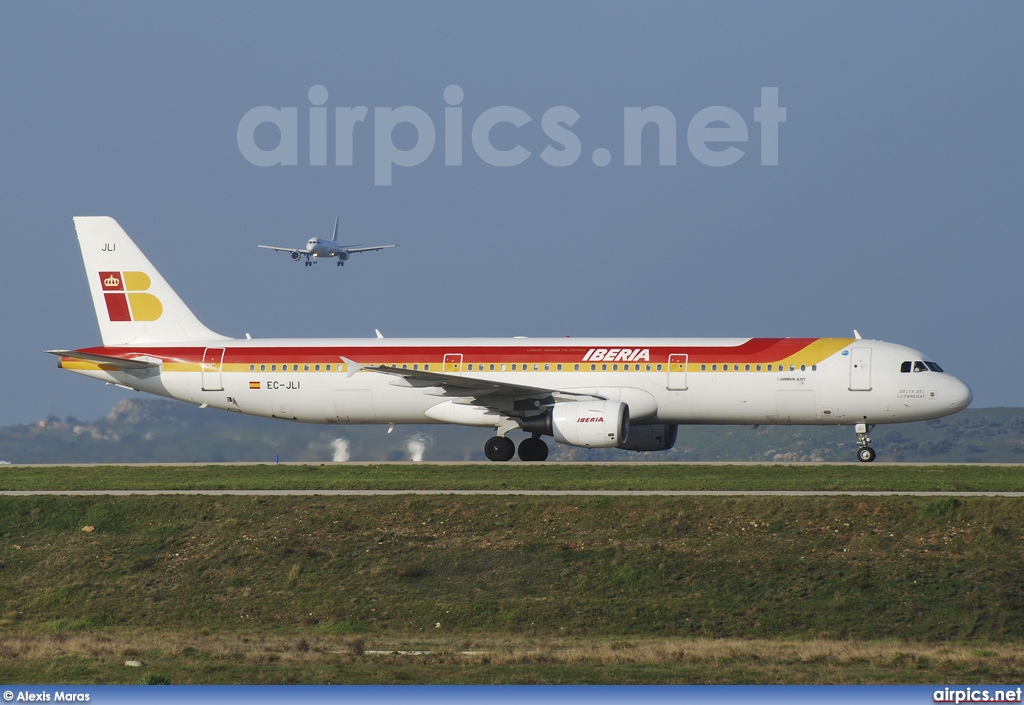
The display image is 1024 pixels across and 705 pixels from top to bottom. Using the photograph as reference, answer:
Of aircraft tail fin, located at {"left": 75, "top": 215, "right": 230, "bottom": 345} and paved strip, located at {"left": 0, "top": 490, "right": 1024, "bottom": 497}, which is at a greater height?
aircraft tail fin, located at {"left": 75, "top": 215, "right": 230, "bottom": 345}

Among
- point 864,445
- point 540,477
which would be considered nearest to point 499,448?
point 540,477

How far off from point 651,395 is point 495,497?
35.2ft

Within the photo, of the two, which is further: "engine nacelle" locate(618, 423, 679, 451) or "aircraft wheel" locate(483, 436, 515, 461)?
"engine nacelle" locate(618, 423, 679, 451)

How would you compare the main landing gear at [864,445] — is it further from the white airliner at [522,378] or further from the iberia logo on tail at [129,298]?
the iberia logo on tail at [129,298]

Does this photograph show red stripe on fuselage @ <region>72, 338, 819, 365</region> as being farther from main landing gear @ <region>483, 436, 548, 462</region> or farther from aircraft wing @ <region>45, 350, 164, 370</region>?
main landing gear @ <region>483, 436, 548, 462</region>

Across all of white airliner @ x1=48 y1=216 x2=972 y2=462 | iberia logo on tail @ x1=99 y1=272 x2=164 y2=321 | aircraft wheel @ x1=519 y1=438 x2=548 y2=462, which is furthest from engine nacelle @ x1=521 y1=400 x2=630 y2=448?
iberia logo on tail @ x1=99 y1=272 x2=164 y2=321

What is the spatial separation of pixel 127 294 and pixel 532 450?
15.4 m

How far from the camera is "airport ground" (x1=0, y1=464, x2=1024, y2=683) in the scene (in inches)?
813

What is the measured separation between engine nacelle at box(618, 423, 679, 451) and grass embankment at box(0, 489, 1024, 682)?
1188 centimetres

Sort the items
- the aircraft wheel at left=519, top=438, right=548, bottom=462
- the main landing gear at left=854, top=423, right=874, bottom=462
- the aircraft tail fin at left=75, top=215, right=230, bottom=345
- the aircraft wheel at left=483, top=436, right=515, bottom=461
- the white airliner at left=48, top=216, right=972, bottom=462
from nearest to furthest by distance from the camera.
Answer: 1. the white airliner at left=48, top=216, right=972, bottom=462
2. the main landing gear at left=854, top=423, right=874, bottom=462
3. the aircraft wheel at left=483, top=436, right=515, bottom=461
4. the aircraft wheel at left=519, top=438, right=548, bottom=462
5. the aircraft tail fin at left=75, top=215, right=230, bottom=345

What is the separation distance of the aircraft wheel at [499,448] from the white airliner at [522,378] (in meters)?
0.05

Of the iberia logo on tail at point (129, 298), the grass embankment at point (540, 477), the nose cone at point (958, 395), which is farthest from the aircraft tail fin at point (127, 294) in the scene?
the nose cone at point (958, 395)

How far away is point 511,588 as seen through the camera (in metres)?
27.1

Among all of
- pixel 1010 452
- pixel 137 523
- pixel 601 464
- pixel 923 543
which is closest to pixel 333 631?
pixel 137 523
